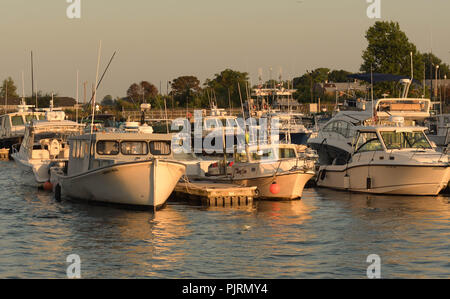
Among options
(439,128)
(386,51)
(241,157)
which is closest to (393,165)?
(241,157)

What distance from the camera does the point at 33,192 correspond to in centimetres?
3841

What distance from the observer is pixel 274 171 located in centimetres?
3316

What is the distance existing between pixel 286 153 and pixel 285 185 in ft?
4.95

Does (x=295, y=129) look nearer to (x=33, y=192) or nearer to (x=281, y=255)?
(x=33, y=192)

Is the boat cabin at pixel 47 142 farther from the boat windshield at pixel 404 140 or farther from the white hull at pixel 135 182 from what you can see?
the boat windshield at pixel 404 140

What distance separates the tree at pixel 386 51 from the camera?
68.7 m

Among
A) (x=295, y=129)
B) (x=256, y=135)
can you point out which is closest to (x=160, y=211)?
(x=256, y=135)

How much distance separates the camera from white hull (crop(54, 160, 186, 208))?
2878 centimetres

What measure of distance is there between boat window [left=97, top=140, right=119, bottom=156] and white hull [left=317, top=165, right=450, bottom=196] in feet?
36.3

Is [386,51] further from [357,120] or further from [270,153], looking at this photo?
[270,153]

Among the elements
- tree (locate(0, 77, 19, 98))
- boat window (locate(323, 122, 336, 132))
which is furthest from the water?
tree (locate(0, 77, 19, 98))

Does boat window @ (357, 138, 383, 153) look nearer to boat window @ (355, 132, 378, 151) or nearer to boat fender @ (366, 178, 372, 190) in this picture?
boat window @ (355, 132, 378, 151)

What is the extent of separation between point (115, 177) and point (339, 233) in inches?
333

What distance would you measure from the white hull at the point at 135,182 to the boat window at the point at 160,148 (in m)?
2.55
